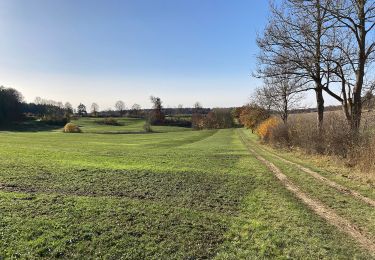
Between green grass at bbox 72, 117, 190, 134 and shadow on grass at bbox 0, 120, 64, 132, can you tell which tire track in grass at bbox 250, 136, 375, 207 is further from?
shadow on grass at bbox 0, 120, 64, 132

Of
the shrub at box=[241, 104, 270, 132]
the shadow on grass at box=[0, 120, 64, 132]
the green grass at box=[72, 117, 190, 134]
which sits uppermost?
the shrub at box=[241, 104, 270, 132]

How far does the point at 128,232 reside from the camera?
614cm

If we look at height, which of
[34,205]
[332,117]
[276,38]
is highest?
[276,38]

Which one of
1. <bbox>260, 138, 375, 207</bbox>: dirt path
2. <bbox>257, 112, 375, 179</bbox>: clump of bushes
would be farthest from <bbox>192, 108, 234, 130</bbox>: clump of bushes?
<bbox>260, 138, 375, 207</bbox>: dirt path

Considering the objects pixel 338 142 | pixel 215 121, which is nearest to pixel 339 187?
pixel 338 142

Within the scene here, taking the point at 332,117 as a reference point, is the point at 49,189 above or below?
below

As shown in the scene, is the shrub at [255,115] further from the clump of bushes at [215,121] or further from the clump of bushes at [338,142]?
the clump of bushes at [215,121]

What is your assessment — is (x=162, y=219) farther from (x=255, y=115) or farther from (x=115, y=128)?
(x=115, y=128)

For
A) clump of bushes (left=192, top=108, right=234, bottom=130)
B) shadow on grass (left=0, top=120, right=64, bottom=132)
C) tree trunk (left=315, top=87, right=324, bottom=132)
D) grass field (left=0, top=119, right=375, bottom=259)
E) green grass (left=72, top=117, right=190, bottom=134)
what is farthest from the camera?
clump of bushes (left=192, top=108, right=234, bottom=130)

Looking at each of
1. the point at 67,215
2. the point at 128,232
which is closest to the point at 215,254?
A: the point at 128,232

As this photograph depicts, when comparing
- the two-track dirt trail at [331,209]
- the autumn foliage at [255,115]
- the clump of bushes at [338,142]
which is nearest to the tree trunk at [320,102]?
the clump of bushes at [338,142]

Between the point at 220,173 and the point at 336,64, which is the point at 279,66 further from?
the point at 220,173

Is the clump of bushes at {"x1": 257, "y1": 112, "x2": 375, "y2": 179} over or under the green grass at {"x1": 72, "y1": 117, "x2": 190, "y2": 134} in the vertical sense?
over

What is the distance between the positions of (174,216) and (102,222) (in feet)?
5.37
